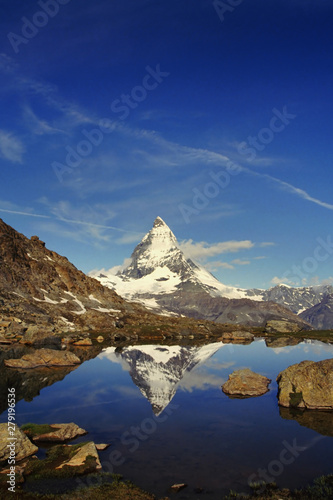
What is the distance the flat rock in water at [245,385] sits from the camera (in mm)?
49250

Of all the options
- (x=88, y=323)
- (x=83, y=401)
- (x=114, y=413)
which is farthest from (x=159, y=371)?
(x=88, y=323)

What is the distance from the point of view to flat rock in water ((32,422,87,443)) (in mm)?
29875

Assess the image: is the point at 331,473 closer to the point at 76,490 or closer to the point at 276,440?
the point at 276,440

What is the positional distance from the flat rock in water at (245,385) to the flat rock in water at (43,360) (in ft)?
111

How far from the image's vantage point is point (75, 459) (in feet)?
82.4

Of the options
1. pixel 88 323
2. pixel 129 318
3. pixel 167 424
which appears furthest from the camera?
pixel 129 318

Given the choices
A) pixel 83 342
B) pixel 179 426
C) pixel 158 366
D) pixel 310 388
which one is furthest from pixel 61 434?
pixel 83 342

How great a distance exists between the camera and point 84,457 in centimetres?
2528

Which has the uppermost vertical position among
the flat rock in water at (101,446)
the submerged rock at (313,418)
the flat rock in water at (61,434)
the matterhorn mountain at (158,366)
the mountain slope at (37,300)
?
the mountain slope at (37,300)

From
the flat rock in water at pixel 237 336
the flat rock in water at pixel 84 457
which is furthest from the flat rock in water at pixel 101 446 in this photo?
the flat rock in water at pixel 237 336

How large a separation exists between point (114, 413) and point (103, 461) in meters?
14.4

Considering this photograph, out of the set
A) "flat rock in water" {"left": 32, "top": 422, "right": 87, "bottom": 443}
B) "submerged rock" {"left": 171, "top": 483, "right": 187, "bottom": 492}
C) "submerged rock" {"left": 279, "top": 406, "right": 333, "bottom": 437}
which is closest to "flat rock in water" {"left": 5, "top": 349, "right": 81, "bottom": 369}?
"flat rock in water" {"left": 32, "top": 422, "right": 87, "bottom": 443}

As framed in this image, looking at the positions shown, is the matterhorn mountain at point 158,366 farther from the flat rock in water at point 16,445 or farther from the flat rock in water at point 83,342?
the flat rock in water at point 16,445

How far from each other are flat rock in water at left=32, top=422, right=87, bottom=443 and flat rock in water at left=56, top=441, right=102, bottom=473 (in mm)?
4237
